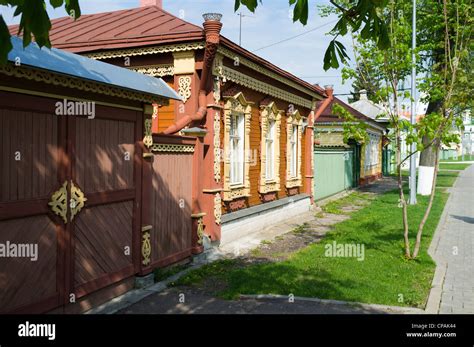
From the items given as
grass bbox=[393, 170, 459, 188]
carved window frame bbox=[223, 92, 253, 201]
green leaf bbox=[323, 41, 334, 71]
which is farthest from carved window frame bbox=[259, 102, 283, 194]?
grass bbox=[393, 170, 459, 188]

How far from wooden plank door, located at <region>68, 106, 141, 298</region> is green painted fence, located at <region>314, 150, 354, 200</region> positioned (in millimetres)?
11973

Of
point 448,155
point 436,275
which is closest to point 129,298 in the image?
point 436,275

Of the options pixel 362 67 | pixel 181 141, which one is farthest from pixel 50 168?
pixel 362 67

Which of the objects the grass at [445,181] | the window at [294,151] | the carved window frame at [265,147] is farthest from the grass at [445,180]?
the carved window frame at [265,147]

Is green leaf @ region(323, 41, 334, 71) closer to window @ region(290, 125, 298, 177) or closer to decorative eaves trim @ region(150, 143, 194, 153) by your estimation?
decorative eaves trim @ region(150, 143, 194, 153)

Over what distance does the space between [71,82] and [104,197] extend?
158 centimetres

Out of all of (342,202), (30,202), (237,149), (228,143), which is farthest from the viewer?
(342,202)

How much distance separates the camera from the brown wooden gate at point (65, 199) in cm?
468

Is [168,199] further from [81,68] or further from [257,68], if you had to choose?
[257,68]

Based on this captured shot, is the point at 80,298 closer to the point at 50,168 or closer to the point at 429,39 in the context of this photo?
the point at 50,168

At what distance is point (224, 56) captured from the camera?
30.5 ft

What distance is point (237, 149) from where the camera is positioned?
10.9 m

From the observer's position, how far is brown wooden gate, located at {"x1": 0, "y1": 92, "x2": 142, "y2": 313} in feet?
15.3

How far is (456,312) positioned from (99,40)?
26.6 feet
